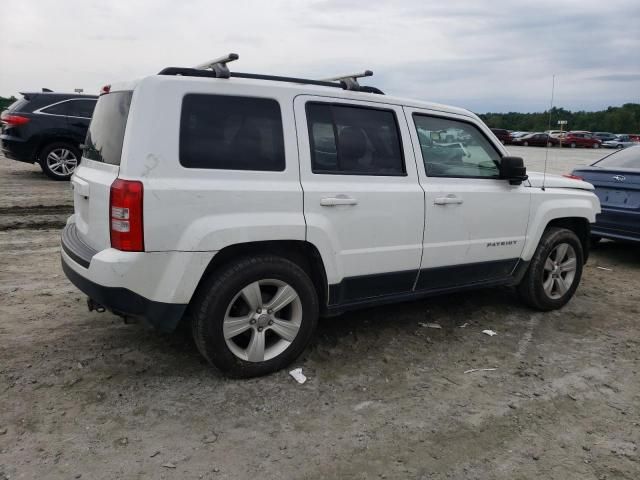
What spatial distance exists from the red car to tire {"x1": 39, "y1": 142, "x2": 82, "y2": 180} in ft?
142

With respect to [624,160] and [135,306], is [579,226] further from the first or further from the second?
[135,306]

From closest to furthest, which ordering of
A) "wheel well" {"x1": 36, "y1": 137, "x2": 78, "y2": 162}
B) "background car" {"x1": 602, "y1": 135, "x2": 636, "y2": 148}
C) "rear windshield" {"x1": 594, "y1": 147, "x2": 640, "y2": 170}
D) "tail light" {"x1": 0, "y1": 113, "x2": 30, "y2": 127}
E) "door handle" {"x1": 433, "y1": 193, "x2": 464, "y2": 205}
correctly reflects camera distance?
"door handle" {"x1": 433, "y1": 193, "x2": 464, "y2": 205} < "rear windshield" {"x1": 594, "y1": 147, "x2": 640, "y2": 170} < "tail light" {"x1": 0, "y1": 113, "x2": 30, "y2": 127} < "wheel well" {"x1": 36, "y1": 137, "x2": 78, "y2": 162} < "background car" {"x1": 602, "y1": 135, "x2": 636, "y2": 148}

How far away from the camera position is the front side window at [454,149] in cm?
417

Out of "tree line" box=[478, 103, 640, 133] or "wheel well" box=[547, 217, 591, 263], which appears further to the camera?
"tree line" box=[478, 103, 640, 133]

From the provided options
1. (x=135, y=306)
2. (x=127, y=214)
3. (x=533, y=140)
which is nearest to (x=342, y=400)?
(x=135, y=306)

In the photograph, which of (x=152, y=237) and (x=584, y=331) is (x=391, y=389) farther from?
(x=584, y=331)

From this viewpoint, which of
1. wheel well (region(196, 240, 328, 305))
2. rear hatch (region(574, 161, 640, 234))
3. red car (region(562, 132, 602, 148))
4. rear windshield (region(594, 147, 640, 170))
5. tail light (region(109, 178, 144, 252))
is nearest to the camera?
tail light (region(109, 178, 144, 252))

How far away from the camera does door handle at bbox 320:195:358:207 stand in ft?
11.7

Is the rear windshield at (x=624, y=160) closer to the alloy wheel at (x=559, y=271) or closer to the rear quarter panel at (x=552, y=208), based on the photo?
the rear quarter panel at (x=552, y=208)

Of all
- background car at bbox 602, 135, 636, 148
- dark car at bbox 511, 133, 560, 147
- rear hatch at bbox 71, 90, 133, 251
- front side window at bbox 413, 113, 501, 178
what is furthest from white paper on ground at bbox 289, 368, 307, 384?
background car at bbox 602, 135, 636, 148

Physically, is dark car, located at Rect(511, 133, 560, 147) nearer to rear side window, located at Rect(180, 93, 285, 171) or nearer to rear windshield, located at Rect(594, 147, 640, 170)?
rear windshield, located at Rect(594, 147, 640, 170)

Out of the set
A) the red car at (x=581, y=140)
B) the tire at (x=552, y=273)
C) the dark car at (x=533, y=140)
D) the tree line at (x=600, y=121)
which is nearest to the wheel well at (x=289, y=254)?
the tire at (x=552, y=273)

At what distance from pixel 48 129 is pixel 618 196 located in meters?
10.3

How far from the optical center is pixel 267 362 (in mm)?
3600
